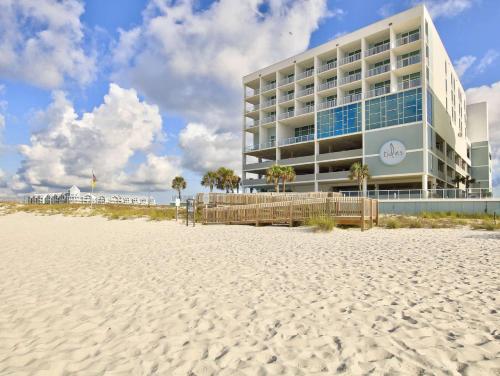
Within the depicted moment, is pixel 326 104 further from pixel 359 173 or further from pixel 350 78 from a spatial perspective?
pixel 359 173

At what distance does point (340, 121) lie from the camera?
44.4 metres

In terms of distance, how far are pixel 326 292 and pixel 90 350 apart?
379 centimetres

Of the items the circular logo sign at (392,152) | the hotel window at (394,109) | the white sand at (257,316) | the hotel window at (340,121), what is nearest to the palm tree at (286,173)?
the hotel window at (340,121)

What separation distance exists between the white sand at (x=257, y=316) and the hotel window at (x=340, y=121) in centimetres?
3692

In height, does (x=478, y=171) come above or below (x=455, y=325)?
above

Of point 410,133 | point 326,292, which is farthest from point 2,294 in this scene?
point 410,133

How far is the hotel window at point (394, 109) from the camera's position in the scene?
3744 cm

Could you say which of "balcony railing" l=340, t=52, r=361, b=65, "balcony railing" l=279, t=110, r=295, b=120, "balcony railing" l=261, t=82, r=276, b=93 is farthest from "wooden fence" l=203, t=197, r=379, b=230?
"balcony railing" l=261, t=82, r=276, b=93

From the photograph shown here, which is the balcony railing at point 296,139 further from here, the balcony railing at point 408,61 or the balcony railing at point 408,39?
the balcony railing at point 408,39

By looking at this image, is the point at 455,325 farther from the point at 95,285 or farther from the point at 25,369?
the point at 95,285

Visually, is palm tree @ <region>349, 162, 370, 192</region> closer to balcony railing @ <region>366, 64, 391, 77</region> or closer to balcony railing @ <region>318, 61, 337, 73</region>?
balcony railing @ <region>366, 64, 391, 77</region>

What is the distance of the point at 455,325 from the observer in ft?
13.0

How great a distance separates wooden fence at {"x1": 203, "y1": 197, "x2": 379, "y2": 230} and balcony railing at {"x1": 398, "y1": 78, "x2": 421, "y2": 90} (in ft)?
87.6

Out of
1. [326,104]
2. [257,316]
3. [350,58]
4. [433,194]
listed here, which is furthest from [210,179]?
[257,316]
